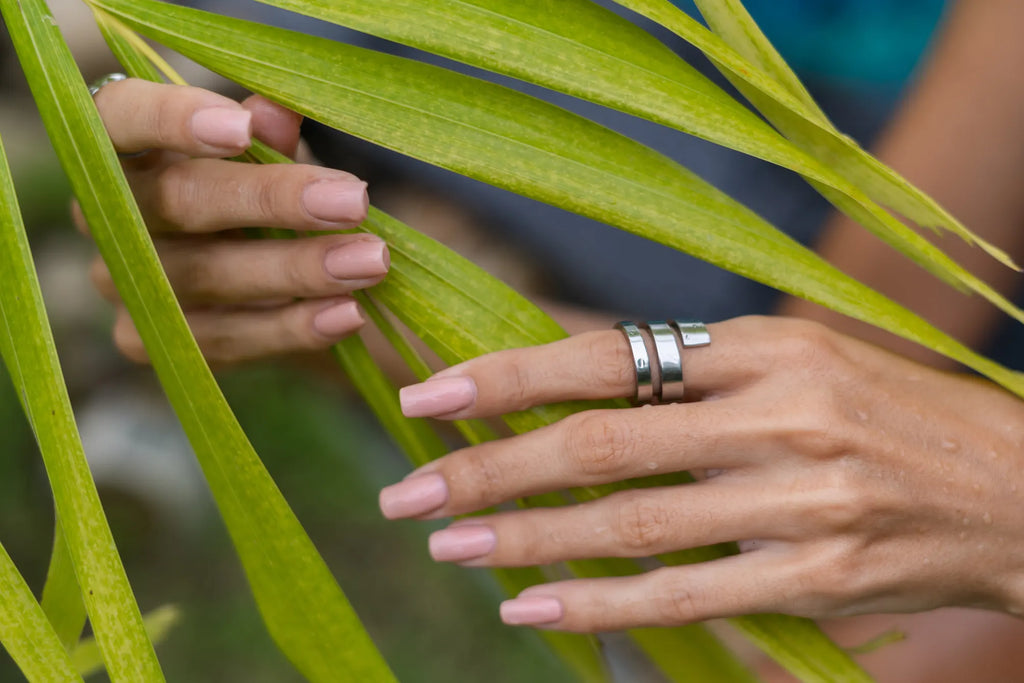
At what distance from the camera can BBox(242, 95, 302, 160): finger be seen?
0.42m

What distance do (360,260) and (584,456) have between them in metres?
0.15

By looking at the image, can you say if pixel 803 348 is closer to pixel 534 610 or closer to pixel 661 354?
pixel 661 354

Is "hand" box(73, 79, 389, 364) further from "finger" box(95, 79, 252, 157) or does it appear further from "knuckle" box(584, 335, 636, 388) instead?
"knuckle" box(584, 335, 636, 388)

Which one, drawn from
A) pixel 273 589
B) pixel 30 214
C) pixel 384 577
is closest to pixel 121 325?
pixel 30 214

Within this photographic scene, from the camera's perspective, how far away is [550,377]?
407mm

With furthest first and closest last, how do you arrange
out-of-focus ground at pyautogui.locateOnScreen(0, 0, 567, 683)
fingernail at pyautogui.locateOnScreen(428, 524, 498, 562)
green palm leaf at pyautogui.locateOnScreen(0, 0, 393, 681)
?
1. out-of-focus ground at pyautogui.locateOnScreen(0, 0, 567, 683)
2. fingernail at pyautogui.locateOnScreen(428, 524, 498, 562)
3. green palm leaf at pyautogui.locateOnScreen(0, 0, 393, 681)

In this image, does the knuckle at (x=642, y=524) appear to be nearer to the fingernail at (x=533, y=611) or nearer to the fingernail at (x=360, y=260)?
the fingernail at (x=533, y=611)

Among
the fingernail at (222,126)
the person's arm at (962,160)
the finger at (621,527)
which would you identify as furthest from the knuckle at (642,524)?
the person's arm at (962,160)

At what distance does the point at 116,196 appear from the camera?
0.34 metres

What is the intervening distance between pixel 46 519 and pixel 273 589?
0.53 m

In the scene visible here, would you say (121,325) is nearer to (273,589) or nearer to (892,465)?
(273,589)

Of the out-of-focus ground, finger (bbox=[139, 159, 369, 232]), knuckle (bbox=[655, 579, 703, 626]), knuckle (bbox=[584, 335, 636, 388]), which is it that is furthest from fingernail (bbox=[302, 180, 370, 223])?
the out-of-focus ground

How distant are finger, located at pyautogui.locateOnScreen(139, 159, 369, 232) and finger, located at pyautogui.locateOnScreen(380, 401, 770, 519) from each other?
14cm

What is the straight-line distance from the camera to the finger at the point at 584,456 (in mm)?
404
